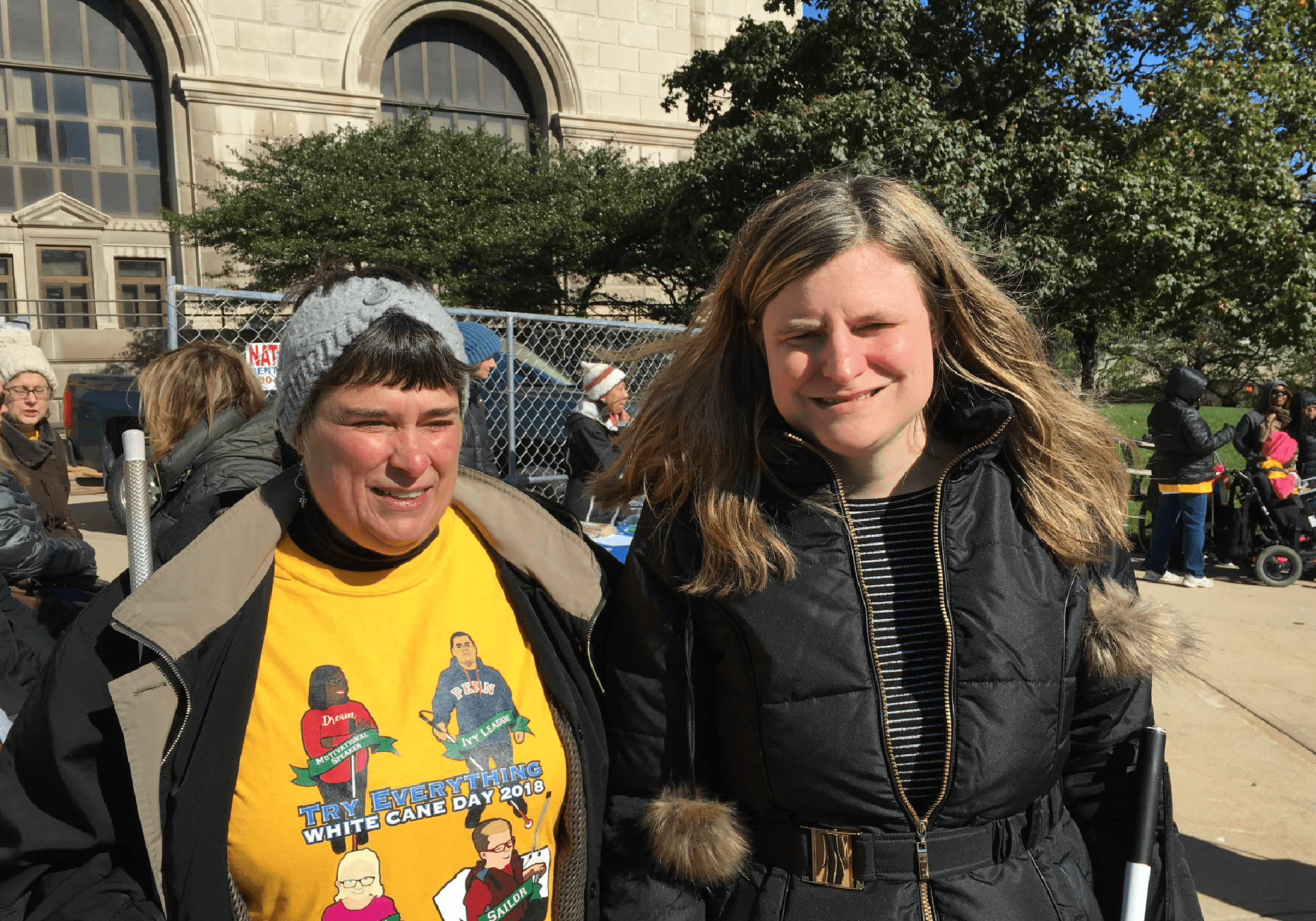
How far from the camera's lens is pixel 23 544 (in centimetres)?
389

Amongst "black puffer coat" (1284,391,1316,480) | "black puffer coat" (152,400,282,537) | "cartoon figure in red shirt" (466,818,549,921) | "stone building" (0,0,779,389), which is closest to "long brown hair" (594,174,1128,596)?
"cartoon figure in red shirt" (466,818,549,921)

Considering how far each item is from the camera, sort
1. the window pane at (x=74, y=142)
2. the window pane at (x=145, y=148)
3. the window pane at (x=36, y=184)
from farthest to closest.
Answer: the window pane at (x=145, y=148)
the window pane at (x=74, y=142)
the window pane at (x=36, y=184)

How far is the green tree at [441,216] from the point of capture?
18.0m

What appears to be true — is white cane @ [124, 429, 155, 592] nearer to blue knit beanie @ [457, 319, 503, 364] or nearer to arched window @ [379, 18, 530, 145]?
blue knit beanie @ [457, 319, 503, 364]

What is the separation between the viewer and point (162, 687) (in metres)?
1.57

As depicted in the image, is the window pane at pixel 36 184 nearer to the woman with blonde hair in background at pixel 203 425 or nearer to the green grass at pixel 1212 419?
the woman with blonde hair in background at pixel 203 425

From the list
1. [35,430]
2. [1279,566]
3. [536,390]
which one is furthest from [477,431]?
[1279,566]

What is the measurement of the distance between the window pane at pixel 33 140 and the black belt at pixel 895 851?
2823cm

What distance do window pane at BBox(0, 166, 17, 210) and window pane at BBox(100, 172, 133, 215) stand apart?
1867mm

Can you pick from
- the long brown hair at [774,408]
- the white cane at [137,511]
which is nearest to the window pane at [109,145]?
the white cane at [137,511]

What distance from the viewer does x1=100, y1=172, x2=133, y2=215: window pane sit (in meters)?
24.7

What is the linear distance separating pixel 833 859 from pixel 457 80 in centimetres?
2841

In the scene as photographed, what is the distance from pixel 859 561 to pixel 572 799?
2.24 ft

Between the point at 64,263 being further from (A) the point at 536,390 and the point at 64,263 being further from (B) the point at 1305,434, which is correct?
(B) the point at 1305,434
